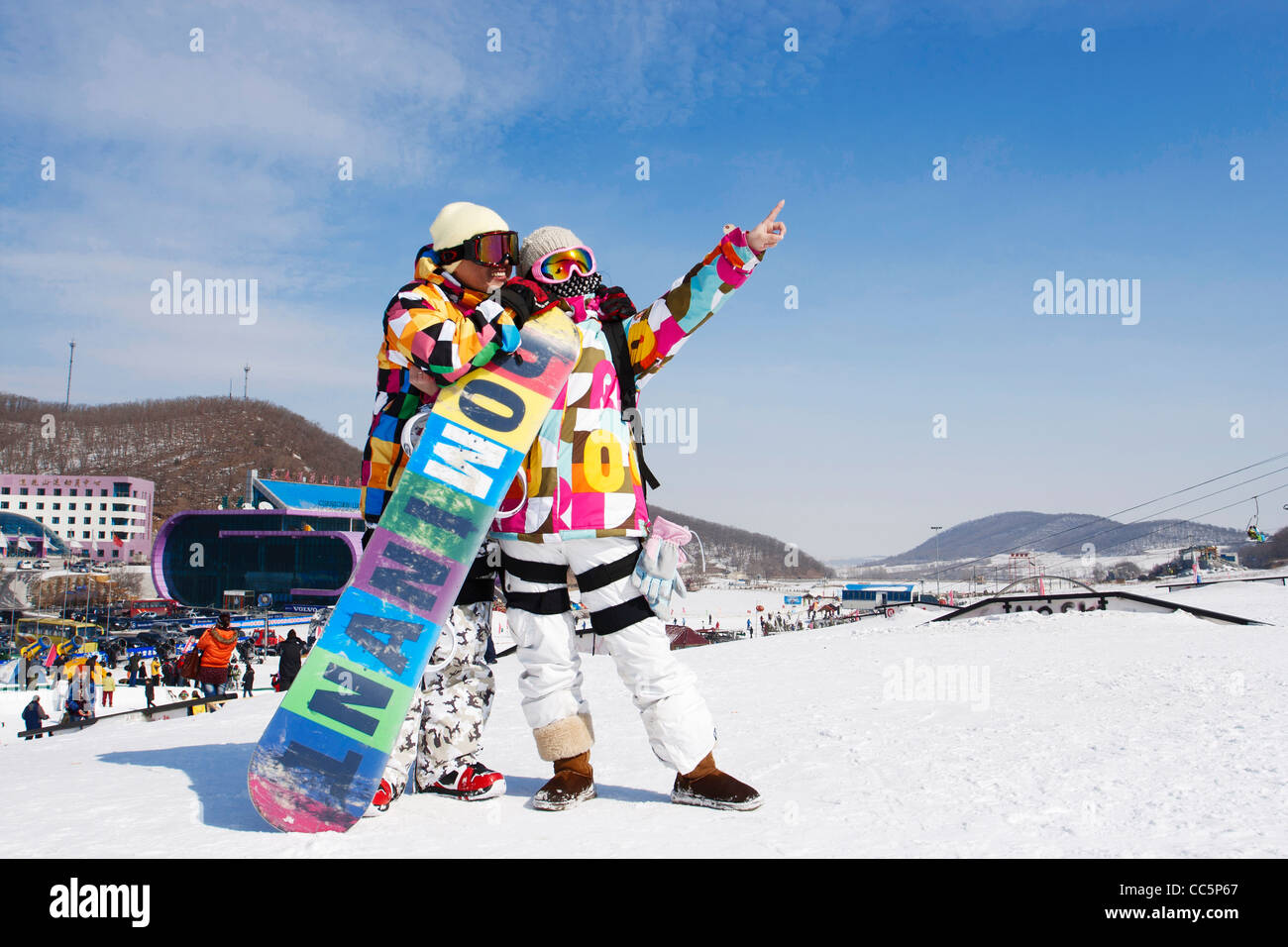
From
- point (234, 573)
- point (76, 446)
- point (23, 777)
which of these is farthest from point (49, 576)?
point (76, 446)

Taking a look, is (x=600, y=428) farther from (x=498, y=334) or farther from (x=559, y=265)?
(x=559, y=265)

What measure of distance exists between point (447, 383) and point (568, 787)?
1594 mm

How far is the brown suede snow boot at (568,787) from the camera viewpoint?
289 cm

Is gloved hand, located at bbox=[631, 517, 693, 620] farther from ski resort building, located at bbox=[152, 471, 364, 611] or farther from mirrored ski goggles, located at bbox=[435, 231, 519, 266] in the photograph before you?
ski resort building, located at bbox=[152, 471, 364, 611]

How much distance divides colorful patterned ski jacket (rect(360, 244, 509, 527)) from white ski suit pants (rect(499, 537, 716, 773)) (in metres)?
0.60

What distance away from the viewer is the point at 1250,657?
20.8 ft

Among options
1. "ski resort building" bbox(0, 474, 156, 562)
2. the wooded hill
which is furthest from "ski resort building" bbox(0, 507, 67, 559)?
the wooded hill

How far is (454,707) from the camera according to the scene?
330 centimetres

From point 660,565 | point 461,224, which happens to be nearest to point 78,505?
point 461,224

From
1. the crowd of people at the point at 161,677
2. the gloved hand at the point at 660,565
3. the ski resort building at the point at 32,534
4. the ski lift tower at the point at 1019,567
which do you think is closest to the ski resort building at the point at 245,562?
the crowd of people at the point at 161,677

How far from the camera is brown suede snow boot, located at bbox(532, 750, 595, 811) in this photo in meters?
2.89

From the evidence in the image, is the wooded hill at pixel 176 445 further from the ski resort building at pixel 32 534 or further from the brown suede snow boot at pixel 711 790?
the brown suede snow boot at pixel 711 790

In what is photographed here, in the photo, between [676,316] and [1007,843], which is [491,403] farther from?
[1007,843]
